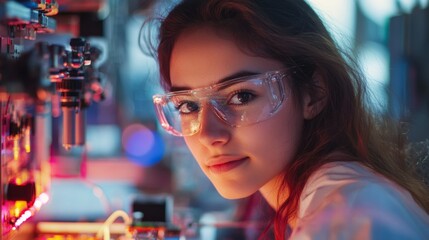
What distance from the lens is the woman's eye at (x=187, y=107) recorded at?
63.2 inches

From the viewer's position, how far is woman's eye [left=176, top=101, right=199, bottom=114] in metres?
1.60

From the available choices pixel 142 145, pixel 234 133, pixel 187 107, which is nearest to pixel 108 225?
pixel 187 107

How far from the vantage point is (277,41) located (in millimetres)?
1556

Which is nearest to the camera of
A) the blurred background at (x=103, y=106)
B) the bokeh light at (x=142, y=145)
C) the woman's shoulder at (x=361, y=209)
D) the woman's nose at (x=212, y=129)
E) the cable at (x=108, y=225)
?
the woman's shoulder at (x=361, y=209)

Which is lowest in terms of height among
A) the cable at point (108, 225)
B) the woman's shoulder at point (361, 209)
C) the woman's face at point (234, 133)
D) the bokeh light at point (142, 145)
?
the bokeh light at point (142, 145)

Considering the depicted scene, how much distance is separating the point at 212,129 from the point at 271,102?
16 cm

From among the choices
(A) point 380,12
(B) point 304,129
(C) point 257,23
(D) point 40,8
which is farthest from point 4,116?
(A) point 380,12

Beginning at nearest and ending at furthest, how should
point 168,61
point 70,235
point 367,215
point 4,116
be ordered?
point 367,215
point 4,116
point 168,61
point 70,235

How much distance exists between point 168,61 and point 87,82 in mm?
282

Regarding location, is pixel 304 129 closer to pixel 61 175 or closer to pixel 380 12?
pixel 61 175

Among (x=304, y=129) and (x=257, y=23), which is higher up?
(x=257, y=23)

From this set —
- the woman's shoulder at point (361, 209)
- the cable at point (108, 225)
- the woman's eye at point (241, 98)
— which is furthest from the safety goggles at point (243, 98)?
the cable at point (108, 225)

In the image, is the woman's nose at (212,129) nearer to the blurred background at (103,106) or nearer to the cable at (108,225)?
the blurred background at (103,106)

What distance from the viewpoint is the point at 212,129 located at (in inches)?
60.2
